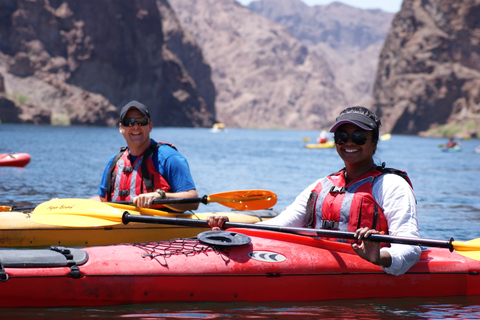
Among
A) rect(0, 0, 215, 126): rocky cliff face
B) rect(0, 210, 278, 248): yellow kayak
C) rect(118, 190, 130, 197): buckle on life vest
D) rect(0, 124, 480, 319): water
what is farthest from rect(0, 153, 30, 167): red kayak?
rect(0, 0, 215, 126): rocky cliff face

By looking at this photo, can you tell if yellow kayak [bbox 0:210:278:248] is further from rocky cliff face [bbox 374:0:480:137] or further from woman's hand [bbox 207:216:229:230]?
rocky cliff face [bbox 374:0:480:137]

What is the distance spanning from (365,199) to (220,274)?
1.32 metres

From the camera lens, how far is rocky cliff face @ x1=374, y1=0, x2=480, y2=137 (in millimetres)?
104688

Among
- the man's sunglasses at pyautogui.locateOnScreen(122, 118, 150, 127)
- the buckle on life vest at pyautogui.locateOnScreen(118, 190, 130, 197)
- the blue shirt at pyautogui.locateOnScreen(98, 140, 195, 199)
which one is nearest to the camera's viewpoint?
the man's sunglasses at pyautogui.locateOnScreen(122, 118, 150, 127)

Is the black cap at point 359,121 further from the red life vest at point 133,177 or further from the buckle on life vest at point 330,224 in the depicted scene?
the red life vest at point 133,177

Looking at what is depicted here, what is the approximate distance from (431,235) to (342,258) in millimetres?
5655

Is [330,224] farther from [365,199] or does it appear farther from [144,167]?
[144,167]

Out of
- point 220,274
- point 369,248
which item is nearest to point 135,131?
point 220,274

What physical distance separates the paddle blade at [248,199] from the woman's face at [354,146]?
2.49m

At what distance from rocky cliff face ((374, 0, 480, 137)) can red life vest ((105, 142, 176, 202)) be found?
9857 cm

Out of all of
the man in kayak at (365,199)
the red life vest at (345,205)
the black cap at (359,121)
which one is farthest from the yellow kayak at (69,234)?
the black cap at (359,121)

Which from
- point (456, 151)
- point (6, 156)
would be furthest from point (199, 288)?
point (456, 151)

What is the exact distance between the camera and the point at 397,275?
497 centimetres

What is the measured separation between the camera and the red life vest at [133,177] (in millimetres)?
6328
